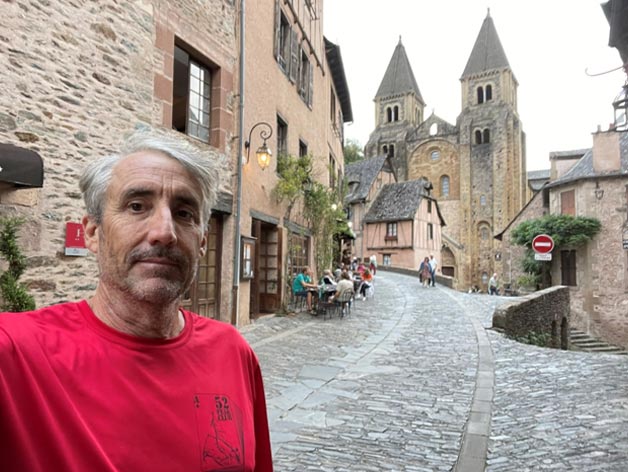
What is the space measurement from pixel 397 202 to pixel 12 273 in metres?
32.9

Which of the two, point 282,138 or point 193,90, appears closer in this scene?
point 193,90

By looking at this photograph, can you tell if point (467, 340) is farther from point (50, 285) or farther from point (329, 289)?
point (50, 285)

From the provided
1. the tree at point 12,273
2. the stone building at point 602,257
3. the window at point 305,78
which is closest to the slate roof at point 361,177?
the stone building at point 602,257

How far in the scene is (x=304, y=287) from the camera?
11.6 meters

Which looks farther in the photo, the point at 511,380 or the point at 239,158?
the point at 239,158

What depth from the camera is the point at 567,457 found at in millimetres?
3395

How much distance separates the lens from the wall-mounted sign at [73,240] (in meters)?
6.02

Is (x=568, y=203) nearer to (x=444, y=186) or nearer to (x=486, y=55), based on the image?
(x=444, y=186)

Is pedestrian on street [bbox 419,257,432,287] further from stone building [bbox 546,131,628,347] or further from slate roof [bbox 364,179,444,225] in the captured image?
slate roof [bbox 364,179,444,225]

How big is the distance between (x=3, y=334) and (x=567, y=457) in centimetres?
378

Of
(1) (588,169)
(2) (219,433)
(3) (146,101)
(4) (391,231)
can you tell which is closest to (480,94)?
(4) (391,231)

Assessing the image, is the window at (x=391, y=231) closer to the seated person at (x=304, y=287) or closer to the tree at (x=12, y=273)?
the seated person at (x=304, y=287)

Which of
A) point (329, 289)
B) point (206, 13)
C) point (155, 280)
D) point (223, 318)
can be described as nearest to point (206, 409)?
point (155, 280)

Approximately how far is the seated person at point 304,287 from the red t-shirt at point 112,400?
10.3 meters
